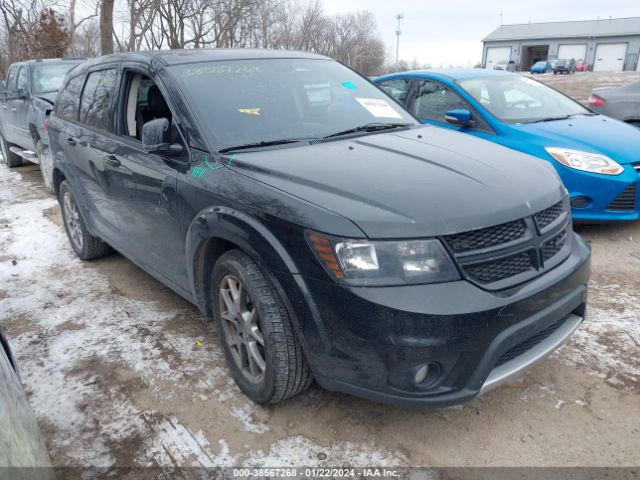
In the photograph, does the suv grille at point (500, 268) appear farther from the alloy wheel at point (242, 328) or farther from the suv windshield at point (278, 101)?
the suv windshield at point (278, 101)

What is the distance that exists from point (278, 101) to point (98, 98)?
5.72 ft

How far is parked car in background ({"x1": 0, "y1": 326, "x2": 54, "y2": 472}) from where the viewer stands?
1657 millimetres

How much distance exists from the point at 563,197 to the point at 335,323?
4.75ft

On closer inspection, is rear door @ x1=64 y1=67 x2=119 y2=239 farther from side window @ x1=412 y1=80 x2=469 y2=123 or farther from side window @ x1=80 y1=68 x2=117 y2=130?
side window @ x1=412 y1=80 x2=469 y2=123

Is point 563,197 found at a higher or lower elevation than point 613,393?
higher

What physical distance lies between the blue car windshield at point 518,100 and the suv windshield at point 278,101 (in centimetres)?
216

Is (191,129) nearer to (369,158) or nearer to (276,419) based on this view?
(369,158)

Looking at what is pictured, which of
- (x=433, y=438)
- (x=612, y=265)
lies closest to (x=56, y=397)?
(x=433, y=438)

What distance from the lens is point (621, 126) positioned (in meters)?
5.45

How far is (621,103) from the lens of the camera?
309 inches

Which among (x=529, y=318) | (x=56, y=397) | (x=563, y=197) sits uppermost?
(x=563, y=197)

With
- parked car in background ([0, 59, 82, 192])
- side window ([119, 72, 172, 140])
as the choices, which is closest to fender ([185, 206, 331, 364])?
side window ([119, 72, 172, 140])

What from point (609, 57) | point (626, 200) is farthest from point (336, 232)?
point (609, 57)

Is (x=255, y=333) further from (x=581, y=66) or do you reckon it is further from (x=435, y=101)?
(x=581, y=66)
